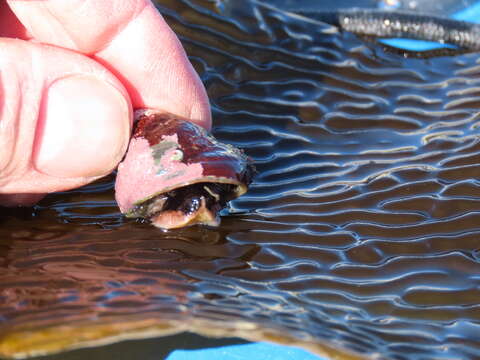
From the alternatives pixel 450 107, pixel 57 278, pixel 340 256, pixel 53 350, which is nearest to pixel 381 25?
pixel 450 107

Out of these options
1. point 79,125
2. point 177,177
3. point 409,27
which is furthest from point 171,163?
point 409,27

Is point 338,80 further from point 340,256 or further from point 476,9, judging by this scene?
point 476,9

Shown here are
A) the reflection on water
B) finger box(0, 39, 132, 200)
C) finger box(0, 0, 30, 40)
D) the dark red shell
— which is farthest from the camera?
finger box(0, 0, 30, 40)

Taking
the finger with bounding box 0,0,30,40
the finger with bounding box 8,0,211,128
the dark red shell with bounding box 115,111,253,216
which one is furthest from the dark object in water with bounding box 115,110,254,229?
the finger with bounding box 0,0,30,40

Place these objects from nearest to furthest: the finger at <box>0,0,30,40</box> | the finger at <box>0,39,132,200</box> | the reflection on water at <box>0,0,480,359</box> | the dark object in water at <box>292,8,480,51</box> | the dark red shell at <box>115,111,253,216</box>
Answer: the reflection on water at <box>0,0,480,359</box> < the finger at <box>0,39,132,200</box> < the dark red shell at <box>115,111,253,216</box> < the finger at <box>0,0,30,40</box> < the dark object in water at <box>292,8,480,51</box>

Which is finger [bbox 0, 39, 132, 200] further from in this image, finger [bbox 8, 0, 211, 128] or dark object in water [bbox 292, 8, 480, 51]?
dark object in water [bbox 292, 8, 480, 51]

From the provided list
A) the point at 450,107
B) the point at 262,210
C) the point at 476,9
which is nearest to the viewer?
the point at 262,210

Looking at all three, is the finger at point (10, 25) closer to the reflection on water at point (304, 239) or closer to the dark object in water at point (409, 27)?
the reflection on water at point (304, 239)
